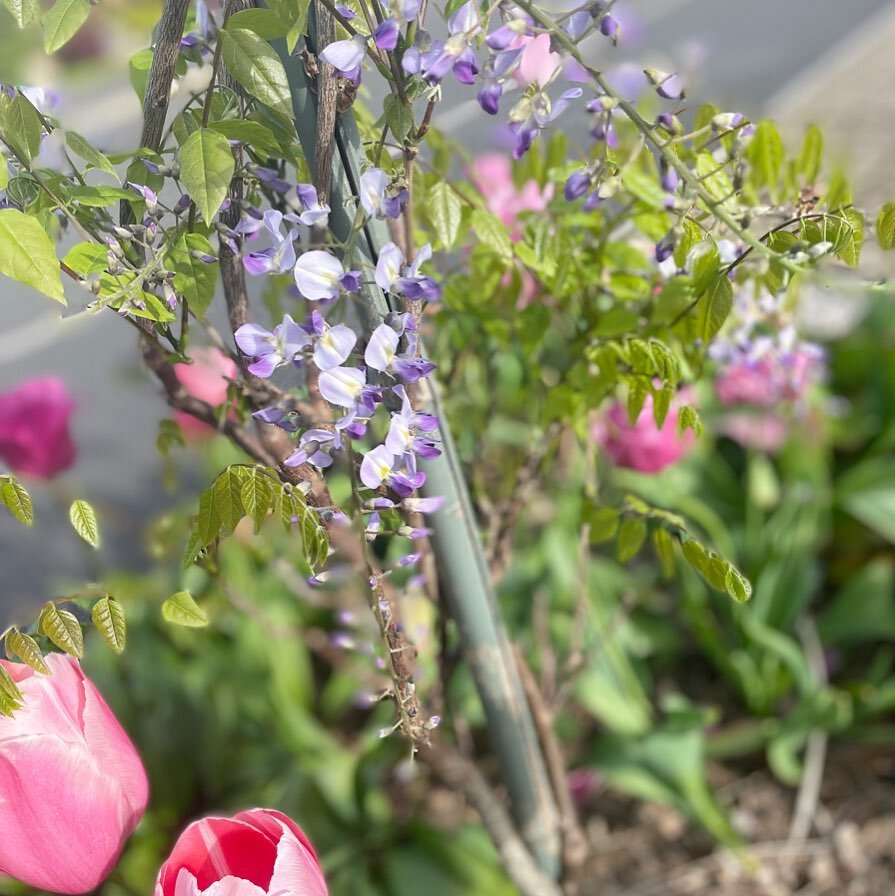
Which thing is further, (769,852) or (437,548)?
(769,852)

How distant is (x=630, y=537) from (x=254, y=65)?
39 cm

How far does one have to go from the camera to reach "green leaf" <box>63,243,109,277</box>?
1.58ft

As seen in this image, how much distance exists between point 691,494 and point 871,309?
0.49 metres

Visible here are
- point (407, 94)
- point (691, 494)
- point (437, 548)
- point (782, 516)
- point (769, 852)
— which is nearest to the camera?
point (407, 94)

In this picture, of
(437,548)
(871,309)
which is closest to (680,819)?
(437,548)

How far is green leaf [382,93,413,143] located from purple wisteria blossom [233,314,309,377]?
0.11 meters

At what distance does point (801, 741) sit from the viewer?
1.27 meters

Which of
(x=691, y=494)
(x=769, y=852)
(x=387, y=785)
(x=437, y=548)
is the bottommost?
(x=769, y=852)

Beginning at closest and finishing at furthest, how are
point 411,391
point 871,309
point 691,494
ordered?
point 411,391, point 691,494, point 871,309

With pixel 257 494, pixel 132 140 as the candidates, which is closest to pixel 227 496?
pixel 257 494

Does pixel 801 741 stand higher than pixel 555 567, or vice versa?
pixel 555 567

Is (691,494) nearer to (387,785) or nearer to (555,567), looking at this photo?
(555,567)

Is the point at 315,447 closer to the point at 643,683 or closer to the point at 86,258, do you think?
the point at 86,258

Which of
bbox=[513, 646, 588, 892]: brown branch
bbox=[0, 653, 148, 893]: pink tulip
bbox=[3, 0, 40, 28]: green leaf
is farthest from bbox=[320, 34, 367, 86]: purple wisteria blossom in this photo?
bbox=[513, 646, 588, 892]: brown branch
